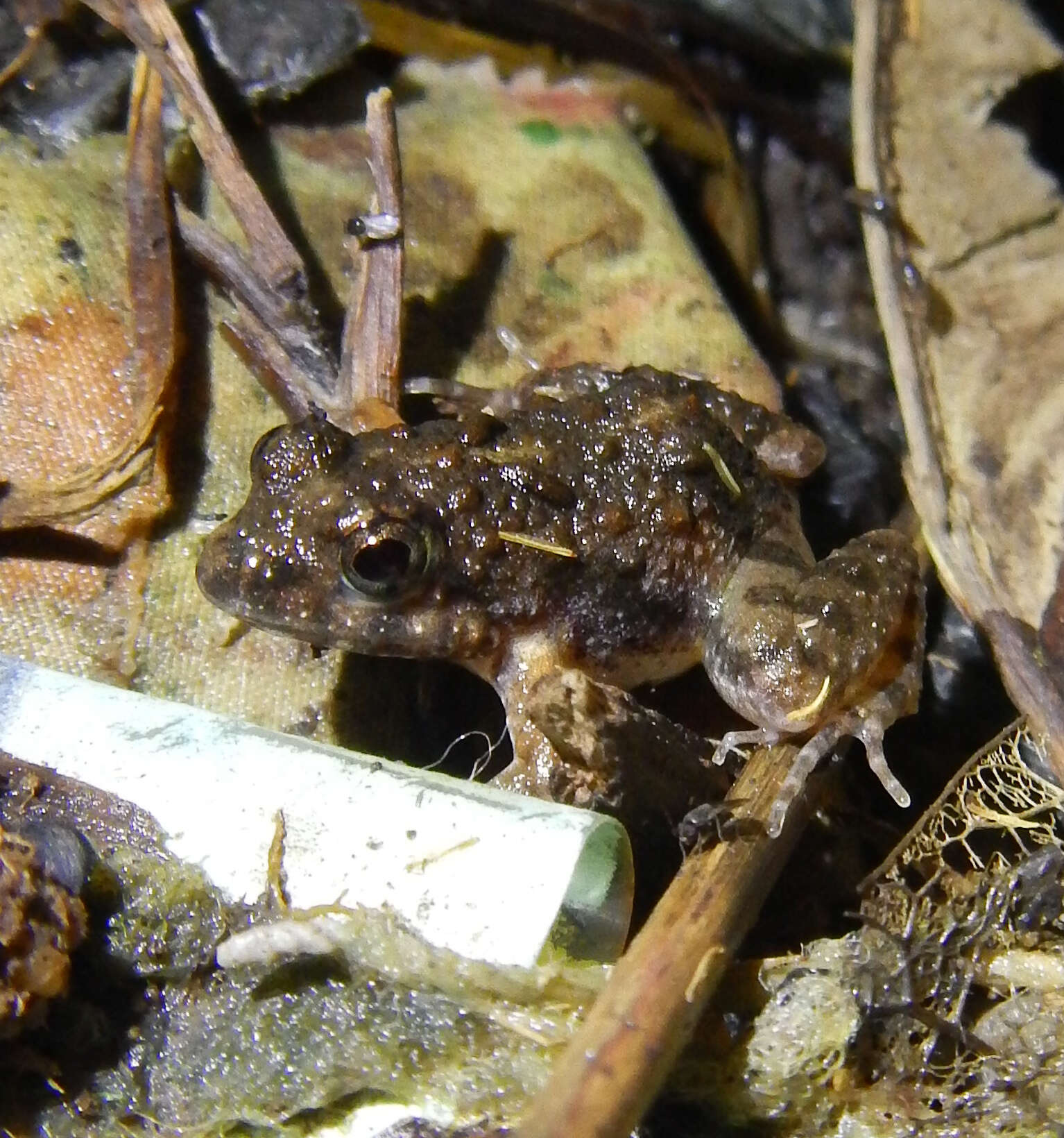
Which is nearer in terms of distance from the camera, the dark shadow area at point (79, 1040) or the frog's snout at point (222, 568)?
the dark shadow area at point (79, 1040)

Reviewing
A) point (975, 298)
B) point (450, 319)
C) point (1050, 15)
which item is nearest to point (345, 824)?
point (450, 319)

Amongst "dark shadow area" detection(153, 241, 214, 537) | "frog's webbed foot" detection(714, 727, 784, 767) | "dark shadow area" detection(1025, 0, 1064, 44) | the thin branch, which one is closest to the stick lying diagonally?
"frog's webbed foot" detection(714, 727, 784, 767)

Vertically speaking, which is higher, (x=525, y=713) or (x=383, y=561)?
(x=383, y=561)

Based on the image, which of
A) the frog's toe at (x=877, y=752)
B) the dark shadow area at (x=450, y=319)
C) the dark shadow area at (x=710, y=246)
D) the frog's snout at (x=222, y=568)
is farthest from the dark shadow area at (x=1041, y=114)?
the frog's snout at (x=222, y=568)

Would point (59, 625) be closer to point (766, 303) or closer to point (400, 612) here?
point (400, 612)

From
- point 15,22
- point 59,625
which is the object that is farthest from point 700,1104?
point 15,22

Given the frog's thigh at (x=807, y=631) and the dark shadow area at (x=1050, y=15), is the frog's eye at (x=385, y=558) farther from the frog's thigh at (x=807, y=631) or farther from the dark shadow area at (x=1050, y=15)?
the dark shadow area at (x=1050, y=15)

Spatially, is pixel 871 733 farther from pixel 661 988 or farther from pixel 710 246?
pixel 710 246

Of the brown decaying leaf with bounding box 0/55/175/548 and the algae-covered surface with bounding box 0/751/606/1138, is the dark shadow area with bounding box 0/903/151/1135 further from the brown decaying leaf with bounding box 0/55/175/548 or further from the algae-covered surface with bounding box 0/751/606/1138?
the brown decaying leaf with bounding box 0/55/175/548
